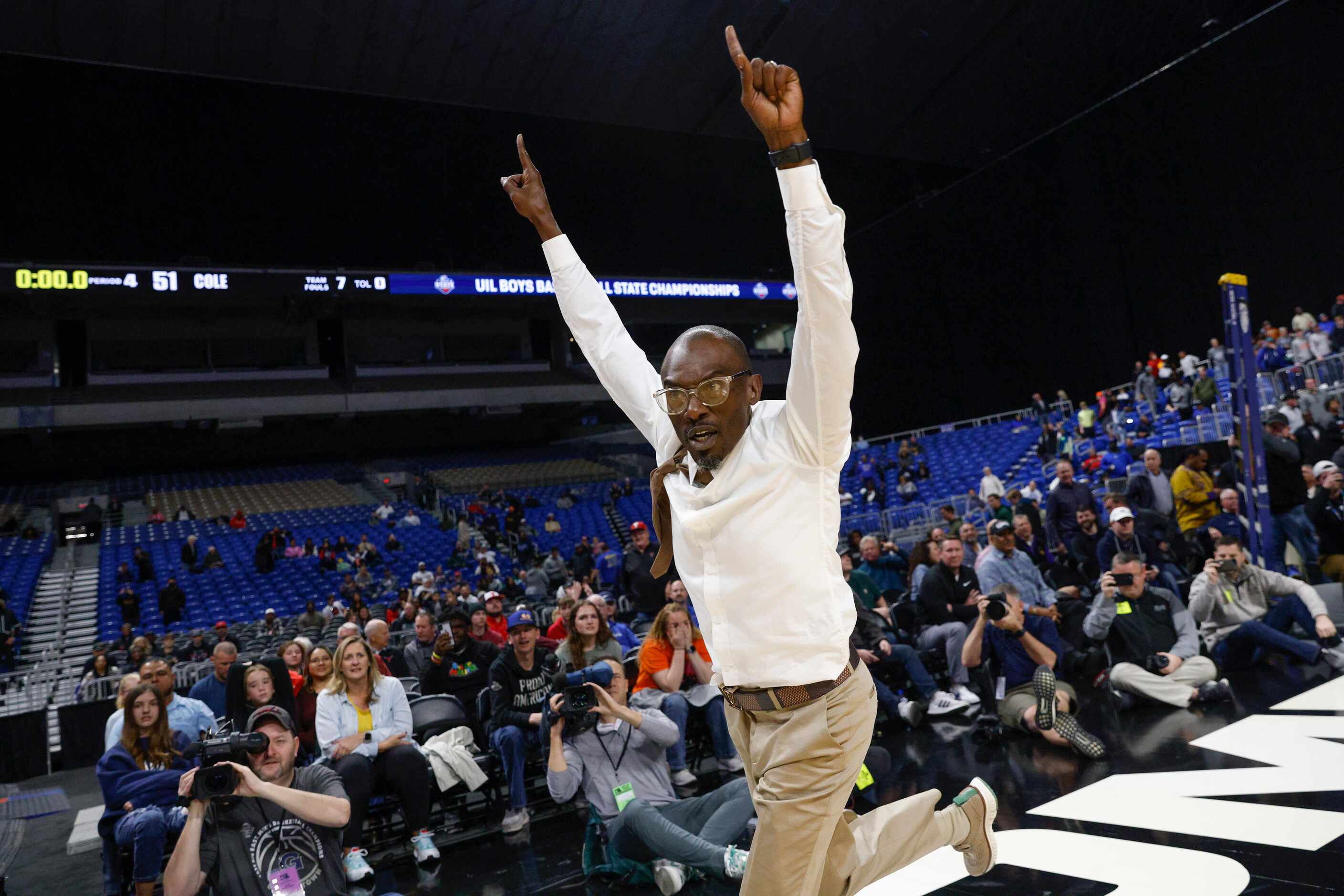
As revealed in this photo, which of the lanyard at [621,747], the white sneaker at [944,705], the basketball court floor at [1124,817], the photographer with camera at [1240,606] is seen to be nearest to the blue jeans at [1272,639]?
the photographer with camera at [1240,606]

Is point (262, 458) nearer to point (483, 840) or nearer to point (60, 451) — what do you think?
point (60, 451)

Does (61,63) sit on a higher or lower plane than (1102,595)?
higher

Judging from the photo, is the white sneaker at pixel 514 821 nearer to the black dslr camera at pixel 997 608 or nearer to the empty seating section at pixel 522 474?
the black dslr camera at pixel 997 608

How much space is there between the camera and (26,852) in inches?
212

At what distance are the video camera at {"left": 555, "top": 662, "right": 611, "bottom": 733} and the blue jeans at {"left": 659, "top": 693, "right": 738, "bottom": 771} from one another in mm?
611

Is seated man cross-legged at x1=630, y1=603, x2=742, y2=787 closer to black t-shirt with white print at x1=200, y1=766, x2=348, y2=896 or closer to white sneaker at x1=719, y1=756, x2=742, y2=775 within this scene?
white sneaker at x1=719, y1=756, x2=742, y2=775

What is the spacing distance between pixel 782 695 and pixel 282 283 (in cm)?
2124

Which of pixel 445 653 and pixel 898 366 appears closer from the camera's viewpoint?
pixel 445 653

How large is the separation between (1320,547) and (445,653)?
22.2 feet

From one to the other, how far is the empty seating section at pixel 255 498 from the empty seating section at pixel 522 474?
2.52m

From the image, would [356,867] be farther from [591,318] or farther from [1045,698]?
[1045,698]

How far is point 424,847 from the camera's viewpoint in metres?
4.24

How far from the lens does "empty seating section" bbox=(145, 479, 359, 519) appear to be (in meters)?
20.5

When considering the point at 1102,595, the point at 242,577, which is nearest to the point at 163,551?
the point at 242,577
